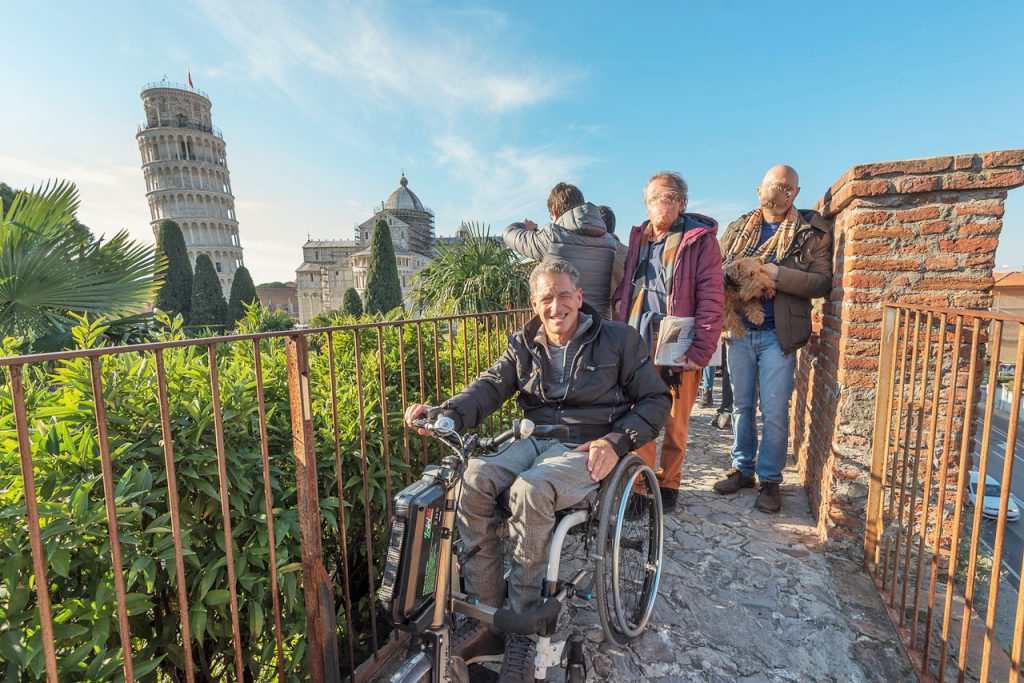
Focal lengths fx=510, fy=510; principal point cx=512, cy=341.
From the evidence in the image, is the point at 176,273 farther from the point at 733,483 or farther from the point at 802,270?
the point at 802,270

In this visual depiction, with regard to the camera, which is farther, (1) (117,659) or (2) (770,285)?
(2) (770,285)

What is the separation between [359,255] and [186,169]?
22510mm

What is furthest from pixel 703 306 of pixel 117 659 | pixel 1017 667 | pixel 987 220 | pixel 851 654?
pixel 117 659

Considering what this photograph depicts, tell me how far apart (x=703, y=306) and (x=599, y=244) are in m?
0.73

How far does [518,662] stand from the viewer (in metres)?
1.63

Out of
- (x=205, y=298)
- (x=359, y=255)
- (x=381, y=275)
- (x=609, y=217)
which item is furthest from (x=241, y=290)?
(x=609, y=217)

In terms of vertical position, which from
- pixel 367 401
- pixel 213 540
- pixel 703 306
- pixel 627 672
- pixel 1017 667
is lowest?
pixel 627 672

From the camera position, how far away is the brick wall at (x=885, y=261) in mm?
2246

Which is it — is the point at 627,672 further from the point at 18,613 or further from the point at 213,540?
the point at 18,613

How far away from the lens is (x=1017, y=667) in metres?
1.27

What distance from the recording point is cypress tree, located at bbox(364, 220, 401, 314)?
30.1 m

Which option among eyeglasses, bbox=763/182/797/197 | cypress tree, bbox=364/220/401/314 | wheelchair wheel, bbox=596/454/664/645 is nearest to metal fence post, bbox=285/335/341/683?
wheelchair wheel, bbox=596/454/664/645

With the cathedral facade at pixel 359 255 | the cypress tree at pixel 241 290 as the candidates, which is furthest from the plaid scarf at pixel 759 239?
the cathedral facade at pixel 359 255

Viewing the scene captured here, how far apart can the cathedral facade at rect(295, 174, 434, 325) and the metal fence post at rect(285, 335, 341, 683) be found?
5243 cm
